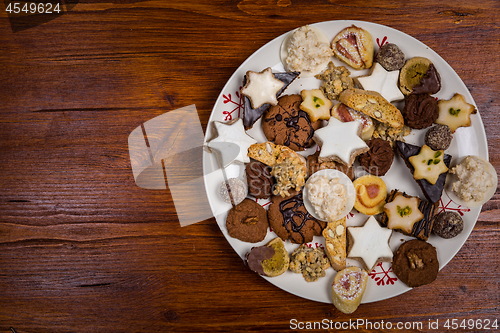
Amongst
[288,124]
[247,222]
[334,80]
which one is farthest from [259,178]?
[334,80]

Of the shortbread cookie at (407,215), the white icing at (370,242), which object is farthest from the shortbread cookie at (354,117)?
the white icing at (370,242)

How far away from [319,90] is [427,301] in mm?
2590

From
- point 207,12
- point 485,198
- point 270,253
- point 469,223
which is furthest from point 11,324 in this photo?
point 485,198

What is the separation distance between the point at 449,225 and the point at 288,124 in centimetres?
187

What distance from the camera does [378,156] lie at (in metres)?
2.73

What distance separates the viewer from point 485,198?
2.75m

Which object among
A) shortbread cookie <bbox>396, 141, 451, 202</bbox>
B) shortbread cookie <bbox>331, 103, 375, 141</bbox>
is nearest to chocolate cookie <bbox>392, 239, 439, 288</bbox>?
shortbread cookie <bbox>396, 141, 451, 202</bbox>

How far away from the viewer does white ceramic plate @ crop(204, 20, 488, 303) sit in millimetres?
2727

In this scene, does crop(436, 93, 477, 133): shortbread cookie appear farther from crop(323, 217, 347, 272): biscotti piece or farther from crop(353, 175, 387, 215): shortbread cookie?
crop(323, 217, 347, 272): biscotti piece

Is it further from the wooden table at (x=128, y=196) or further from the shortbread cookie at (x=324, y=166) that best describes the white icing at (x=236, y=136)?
the shortbread cookie at (x=324, y=166)

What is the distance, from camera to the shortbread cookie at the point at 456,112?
2.71m

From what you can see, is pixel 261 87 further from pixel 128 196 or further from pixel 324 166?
pixel 128 196

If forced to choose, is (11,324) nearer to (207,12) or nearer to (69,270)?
(69,270)

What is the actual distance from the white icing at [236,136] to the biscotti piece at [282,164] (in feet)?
0.21
